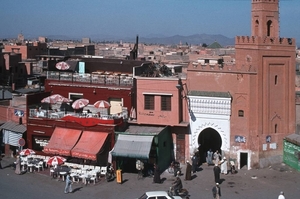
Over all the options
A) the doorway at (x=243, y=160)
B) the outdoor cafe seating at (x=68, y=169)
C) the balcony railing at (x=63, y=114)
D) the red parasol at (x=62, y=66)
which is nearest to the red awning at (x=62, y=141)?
the outdoor cafe seating at (x=68, y=169)

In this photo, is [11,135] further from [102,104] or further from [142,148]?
[142,148]

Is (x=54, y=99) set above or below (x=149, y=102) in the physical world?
above

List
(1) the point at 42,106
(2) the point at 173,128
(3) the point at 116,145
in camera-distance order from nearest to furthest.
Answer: (3) the point at 116,145 < (2) the point at 173,128 < (1) the point at 42,106

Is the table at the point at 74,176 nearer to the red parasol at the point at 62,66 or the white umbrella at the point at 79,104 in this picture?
the white umbrella at the point at 79,104

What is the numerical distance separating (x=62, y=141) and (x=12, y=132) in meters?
4.31

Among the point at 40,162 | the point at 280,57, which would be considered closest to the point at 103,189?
the point at 40,162

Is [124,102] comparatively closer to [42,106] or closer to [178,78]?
[178,78]

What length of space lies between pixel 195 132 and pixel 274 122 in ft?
14.0

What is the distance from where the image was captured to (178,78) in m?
24.8

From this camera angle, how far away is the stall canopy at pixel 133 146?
75.0 ft

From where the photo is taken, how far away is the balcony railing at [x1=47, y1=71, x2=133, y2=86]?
2638 centimetres

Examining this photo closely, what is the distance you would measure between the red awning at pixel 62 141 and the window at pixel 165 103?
4722 mm

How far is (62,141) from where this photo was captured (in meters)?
24.3

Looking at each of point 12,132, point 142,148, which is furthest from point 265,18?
point 12,132
